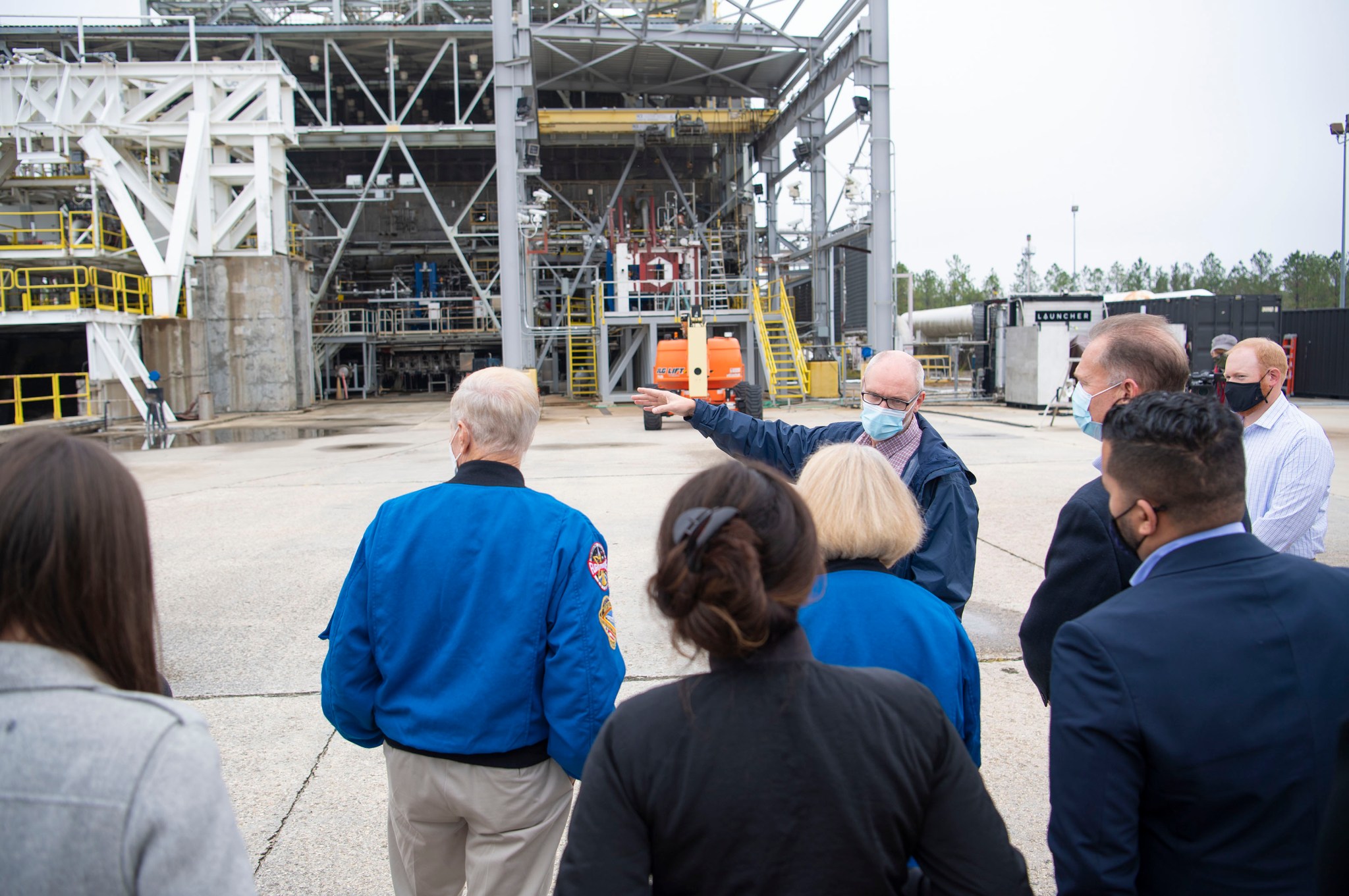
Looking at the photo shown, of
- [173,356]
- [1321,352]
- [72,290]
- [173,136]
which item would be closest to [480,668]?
[72,290]

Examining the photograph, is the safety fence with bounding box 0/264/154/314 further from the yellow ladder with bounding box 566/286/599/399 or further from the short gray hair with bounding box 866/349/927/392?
the short gray hair with bounding box 866/349/927/392

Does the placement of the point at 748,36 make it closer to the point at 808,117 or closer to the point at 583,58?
the point at 808,117

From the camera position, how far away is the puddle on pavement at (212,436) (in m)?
17.7

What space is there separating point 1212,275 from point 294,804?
8966 centimetres

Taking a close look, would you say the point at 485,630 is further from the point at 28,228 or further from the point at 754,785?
the point at 28,228

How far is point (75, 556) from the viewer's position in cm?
137

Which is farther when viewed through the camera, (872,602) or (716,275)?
(716,275)

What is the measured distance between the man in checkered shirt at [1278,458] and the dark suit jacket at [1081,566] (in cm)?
148

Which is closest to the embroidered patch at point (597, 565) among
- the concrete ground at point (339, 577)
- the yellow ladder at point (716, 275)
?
the concrete ground at point (339, 577)

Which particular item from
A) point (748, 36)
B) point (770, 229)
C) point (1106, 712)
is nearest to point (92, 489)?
point (1106, 712)

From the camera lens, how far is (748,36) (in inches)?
862

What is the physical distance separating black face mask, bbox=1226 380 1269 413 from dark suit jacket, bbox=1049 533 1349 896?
2350 mm

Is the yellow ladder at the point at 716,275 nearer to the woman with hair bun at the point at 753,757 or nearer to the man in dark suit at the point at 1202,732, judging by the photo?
the man in dark suit at the point at 1202,732

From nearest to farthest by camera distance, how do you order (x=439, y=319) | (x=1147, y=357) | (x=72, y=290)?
(x=1147, y=357) → (x=72, y=290) → (x=439, y=319)
